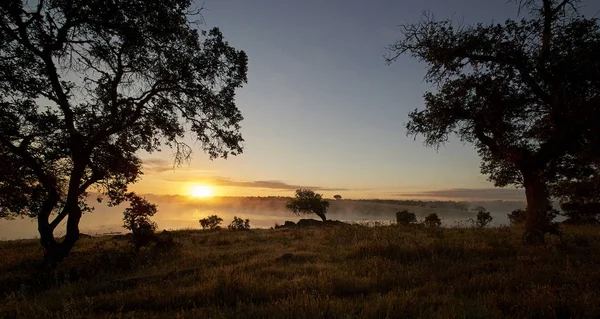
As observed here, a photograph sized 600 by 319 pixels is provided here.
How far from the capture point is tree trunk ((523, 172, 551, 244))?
1212cm

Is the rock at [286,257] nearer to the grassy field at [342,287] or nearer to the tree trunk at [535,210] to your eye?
the grassy field at [342,287]

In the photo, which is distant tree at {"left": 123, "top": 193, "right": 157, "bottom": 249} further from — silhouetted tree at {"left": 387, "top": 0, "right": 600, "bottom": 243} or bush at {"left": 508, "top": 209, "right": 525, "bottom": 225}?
bush at {"left": 508, "top": 209, "right": 525, "bottom": 225}

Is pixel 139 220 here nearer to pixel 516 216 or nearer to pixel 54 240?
pixel 54 240

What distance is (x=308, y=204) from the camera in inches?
2143

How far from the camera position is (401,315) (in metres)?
5.08

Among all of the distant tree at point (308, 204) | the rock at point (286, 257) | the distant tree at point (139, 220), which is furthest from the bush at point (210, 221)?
the rock at point (286, 257)

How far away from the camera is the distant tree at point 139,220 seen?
14.7 meters

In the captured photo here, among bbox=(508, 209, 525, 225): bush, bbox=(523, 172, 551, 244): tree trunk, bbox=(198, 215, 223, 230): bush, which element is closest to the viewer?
bbox=(523, 172, 551, 244): tree trunk

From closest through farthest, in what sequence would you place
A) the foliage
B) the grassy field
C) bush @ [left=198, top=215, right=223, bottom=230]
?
the grassy field < the foliage < bush @ [left=198, top=215, right=223, bottom=230]

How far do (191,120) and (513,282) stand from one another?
42.2 ft

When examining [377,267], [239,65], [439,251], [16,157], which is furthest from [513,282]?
[16,157]

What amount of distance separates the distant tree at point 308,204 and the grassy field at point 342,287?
42503mm

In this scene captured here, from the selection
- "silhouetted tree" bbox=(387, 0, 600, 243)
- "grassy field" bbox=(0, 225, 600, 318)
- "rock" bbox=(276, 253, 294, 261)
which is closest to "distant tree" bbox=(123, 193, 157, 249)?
"grassy field" bbox=(0, 225, 600, 318)

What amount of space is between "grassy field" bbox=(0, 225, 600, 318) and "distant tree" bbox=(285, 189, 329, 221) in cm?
4250
